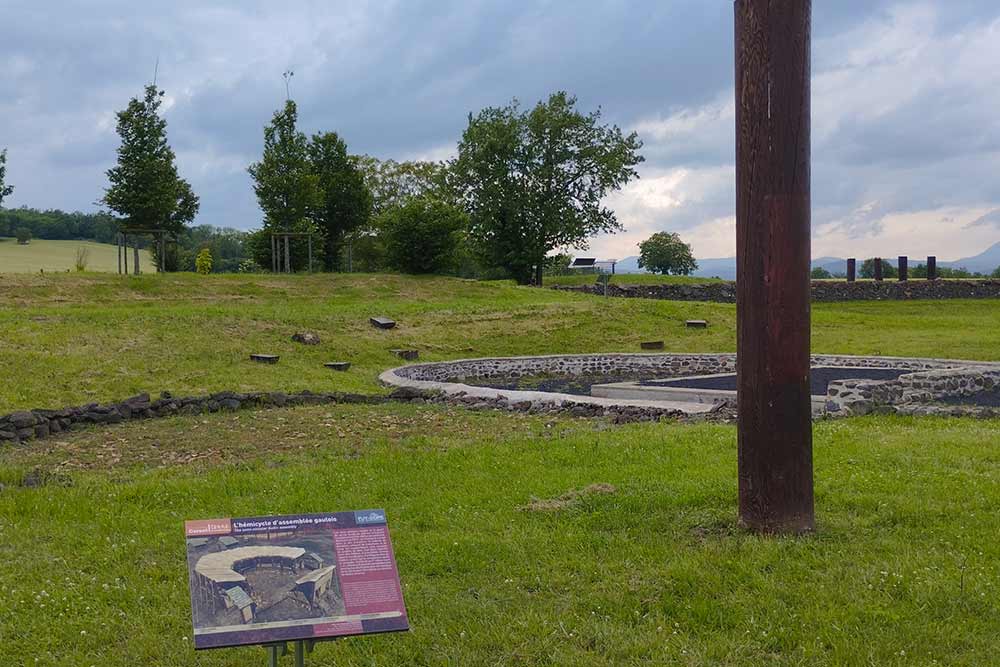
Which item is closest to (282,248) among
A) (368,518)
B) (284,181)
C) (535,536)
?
(284,181)

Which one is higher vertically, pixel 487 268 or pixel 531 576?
pixel 487 268

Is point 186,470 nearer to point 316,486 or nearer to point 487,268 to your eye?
point 316,486

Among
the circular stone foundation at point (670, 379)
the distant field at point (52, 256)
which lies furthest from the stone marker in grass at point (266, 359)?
the distant field at point (52, 256)

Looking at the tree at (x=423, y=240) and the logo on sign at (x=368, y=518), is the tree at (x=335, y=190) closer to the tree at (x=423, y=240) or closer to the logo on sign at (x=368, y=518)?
the tree at (x=423, y=240)

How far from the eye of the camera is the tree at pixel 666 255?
85706 millimetres

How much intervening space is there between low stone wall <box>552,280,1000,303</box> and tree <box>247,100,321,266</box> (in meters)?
13.8

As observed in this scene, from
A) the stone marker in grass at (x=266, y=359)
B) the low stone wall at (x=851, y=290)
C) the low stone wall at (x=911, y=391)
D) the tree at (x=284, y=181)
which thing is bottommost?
the low stone wall at (x=911, y=391)

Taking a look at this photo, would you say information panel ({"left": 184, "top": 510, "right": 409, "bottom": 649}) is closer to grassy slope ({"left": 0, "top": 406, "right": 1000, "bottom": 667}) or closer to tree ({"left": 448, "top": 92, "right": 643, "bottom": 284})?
grassy slope ({"left": 0, "top": 406, "right": 1000, "bottom": 667})

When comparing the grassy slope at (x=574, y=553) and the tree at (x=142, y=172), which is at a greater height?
the tree at (x=142, y=172)

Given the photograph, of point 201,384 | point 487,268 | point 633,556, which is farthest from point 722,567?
point 487,268

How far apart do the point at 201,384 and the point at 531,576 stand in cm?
Answer: 1199

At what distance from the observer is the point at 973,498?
6.47 meters

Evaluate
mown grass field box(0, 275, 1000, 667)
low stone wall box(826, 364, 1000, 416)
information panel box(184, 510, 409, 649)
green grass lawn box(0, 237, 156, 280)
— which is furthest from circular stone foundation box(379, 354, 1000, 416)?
green grass lawn box(0, 237, 156, 280)

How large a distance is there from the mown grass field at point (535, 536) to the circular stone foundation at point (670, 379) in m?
1.36
